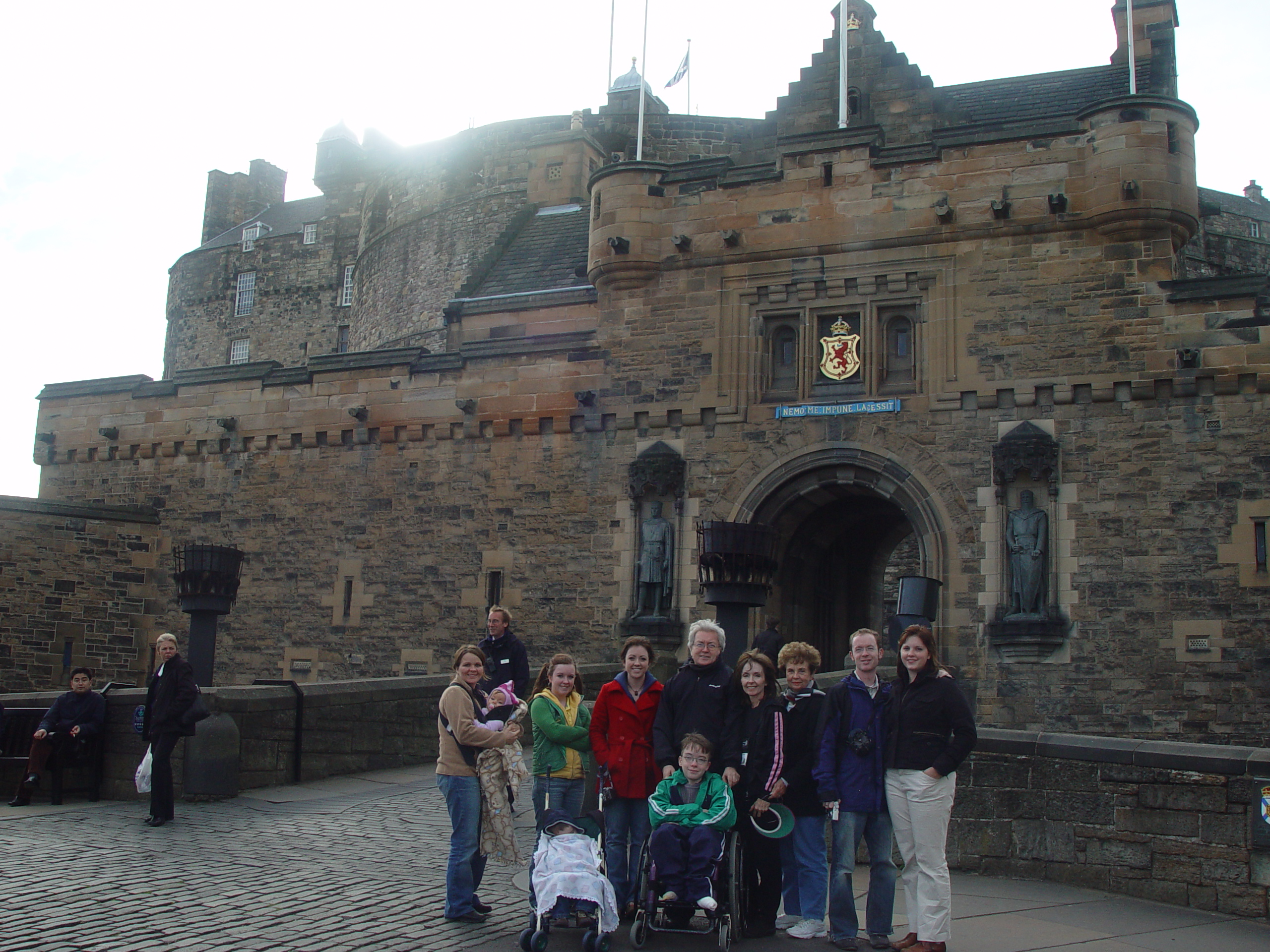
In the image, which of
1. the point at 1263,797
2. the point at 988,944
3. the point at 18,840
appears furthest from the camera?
the point at 18,840

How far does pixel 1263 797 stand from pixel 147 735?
24.8ft

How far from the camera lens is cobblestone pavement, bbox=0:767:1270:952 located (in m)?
6.10

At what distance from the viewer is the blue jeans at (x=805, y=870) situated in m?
6.40

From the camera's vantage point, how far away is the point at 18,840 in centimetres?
859

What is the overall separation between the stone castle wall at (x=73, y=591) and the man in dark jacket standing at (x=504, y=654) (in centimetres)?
1254

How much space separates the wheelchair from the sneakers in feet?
0.98

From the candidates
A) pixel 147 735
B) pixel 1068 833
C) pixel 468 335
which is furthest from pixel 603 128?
pixel 1068 833

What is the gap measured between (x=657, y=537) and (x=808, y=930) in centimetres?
1023

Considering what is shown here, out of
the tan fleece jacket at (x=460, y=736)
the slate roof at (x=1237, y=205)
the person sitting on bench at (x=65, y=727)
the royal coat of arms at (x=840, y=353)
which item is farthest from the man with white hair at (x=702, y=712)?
the slate roof at (x=1237, y=205)

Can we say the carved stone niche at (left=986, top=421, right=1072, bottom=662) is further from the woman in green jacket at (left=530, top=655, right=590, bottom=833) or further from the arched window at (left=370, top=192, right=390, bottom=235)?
the arched window at (left=370, top=192, right=390, bottom=235)

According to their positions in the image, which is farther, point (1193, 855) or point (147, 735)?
point (147, 735)

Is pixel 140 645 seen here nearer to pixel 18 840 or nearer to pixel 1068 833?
pixel 18 840

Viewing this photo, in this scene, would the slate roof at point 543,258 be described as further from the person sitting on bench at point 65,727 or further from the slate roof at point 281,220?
the slate roof at point 281,220

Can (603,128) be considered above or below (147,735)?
above
